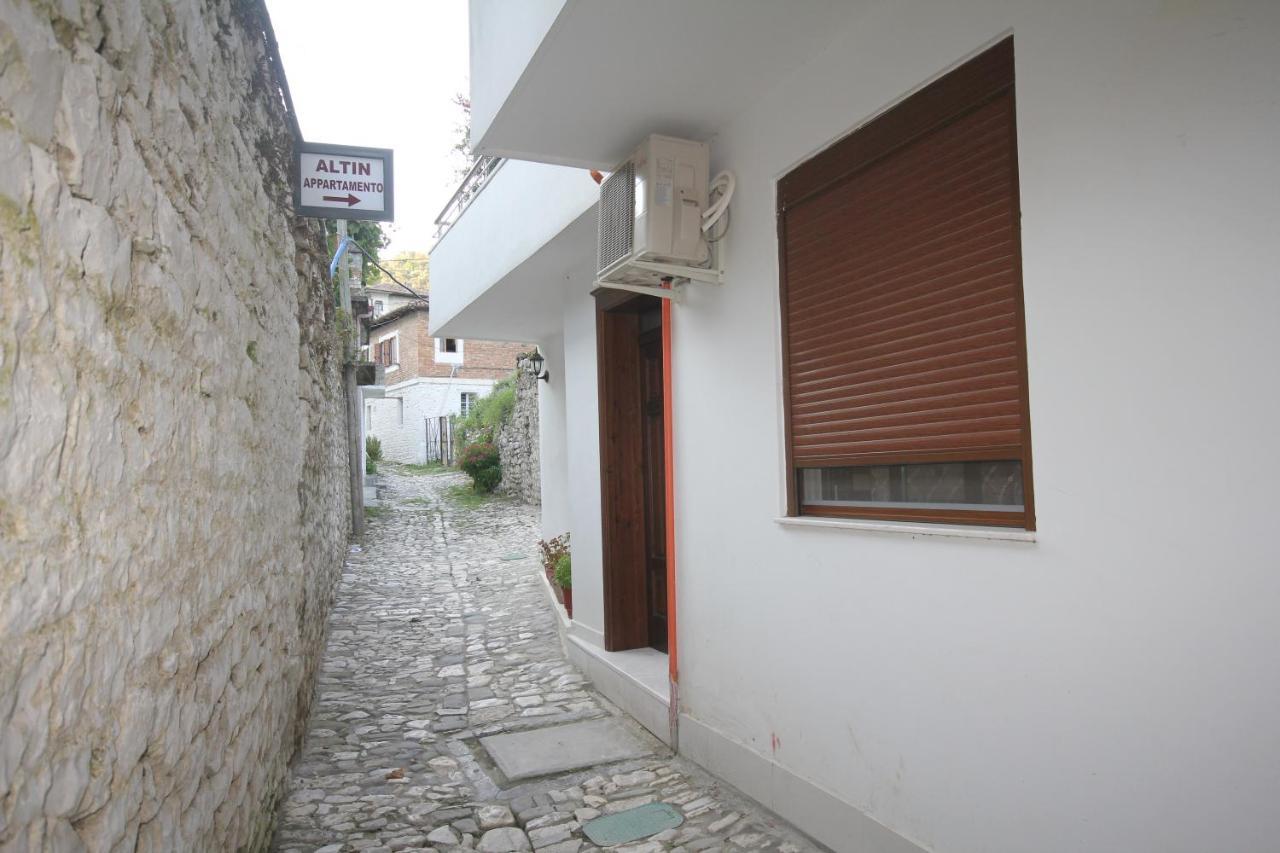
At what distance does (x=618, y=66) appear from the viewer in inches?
133

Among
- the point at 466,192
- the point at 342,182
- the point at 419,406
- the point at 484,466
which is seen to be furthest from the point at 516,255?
the point at 419,406

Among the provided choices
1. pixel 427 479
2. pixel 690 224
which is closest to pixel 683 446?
pixel 690 224

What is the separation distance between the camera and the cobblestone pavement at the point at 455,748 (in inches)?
144

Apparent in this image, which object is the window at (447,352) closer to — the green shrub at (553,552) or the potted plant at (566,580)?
the green shrub at (553,552)

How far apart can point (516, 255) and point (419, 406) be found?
25.4 meters

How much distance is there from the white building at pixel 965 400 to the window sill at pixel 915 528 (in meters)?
0.02

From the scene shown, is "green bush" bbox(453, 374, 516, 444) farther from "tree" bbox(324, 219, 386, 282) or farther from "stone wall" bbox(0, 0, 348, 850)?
"stone wall" bbox(0, 0, 348, 850)

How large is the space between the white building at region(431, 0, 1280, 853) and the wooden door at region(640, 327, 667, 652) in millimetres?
1248

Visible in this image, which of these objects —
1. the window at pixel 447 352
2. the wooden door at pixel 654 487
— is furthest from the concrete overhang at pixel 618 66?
the window at pixel 447 352

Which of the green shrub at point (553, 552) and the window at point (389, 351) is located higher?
the window at point (389, 351)

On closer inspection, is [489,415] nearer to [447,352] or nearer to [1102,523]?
[447,352]

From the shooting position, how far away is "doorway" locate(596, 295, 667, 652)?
597 centimetres

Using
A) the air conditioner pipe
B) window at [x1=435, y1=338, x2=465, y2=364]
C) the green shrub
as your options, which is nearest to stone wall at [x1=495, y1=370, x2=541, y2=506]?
the green shrub

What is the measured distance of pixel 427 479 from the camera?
24.2 metres
